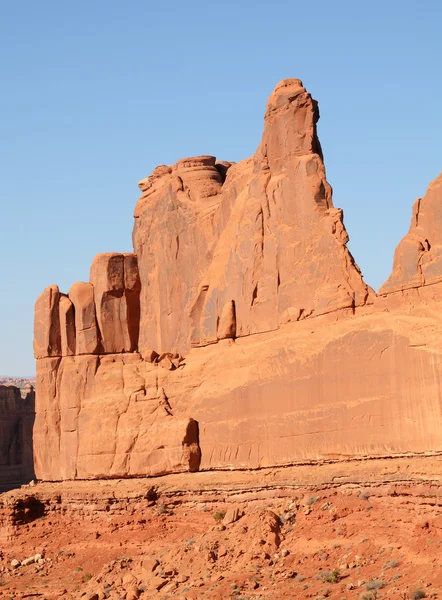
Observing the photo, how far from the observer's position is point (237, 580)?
34.6 meters

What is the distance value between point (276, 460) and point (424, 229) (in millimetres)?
8267

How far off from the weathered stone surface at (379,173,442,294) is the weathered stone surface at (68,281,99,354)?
15.9 metres

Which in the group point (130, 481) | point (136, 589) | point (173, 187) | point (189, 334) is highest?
point (173, 187)

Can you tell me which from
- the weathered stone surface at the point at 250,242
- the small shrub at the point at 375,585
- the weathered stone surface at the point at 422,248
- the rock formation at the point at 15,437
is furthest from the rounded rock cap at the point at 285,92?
the rock formation at the point at 15,437

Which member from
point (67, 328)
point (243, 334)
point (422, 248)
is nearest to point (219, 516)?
point (243, 334)

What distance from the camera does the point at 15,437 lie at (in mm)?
84250

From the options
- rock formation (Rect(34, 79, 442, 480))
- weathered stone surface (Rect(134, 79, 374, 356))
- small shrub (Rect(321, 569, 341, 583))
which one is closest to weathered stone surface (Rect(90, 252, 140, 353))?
rock formation (Rect(34, 79, 442, 480))

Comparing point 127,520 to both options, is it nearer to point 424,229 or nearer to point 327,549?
point 327,549

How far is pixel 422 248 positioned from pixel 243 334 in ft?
28.4

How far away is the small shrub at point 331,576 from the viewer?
32.0 meters

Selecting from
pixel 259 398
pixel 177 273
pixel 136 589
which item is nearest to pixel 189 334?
pixel 177 273

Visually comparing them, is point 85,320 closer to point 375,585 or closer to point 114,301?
point 114,301

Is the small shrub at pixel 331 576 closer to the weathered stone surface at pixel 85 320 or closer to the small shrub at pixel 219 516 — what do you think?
the small shrub at pixel 219 516

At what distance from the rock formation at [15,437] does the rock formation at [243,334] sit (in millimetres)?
34177
